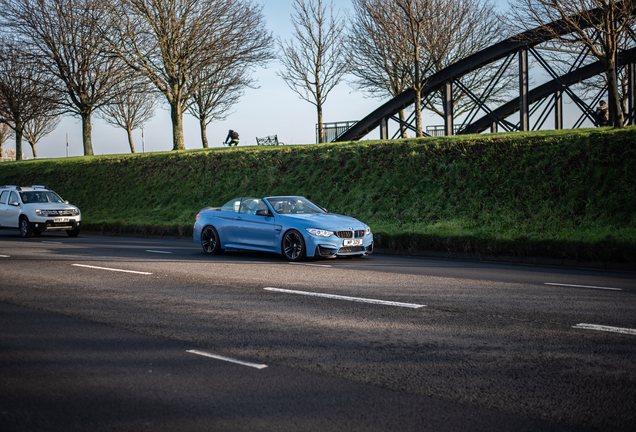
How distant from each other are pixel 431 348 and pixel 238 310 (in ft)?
8.94

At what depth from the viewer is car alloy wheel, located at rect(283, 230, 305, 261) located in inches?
476

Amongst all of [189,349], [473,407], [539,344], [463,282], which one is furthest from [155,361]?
[463,282]

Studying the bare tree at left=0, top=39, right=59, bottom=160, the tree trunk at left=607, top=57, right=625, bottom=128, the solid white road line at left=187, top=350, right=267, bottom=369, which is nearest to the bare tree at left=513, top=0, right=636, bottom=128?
the tree trunk at left=607, top=57, right=625, bottom=128

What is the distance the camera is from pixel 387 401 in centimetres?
390

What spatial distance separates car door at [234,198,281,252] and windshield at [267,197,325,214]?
247mm

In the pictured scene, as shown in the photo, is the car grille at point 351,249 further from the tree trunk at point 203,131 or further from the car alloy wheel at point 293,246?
the tree trunk at point 203,131

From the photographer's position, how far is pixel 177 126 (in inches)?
1341

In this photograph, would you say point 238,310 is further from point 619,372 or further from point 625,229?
point 625,229

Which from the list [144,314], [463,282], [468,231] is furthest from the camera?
[468,231]

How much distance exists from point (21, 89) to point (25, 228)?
1193 inches

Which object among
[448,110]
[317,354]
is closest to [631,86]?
[448,110]

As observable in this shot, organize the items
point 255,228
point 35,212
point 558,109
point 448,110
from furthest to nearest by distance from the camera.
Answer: point 448,110 < point 558,109 < point 35,212 < point 255,228

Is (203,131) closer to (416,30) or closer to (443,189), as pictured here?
(416,30)

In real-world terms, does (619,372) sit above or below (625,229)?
below
